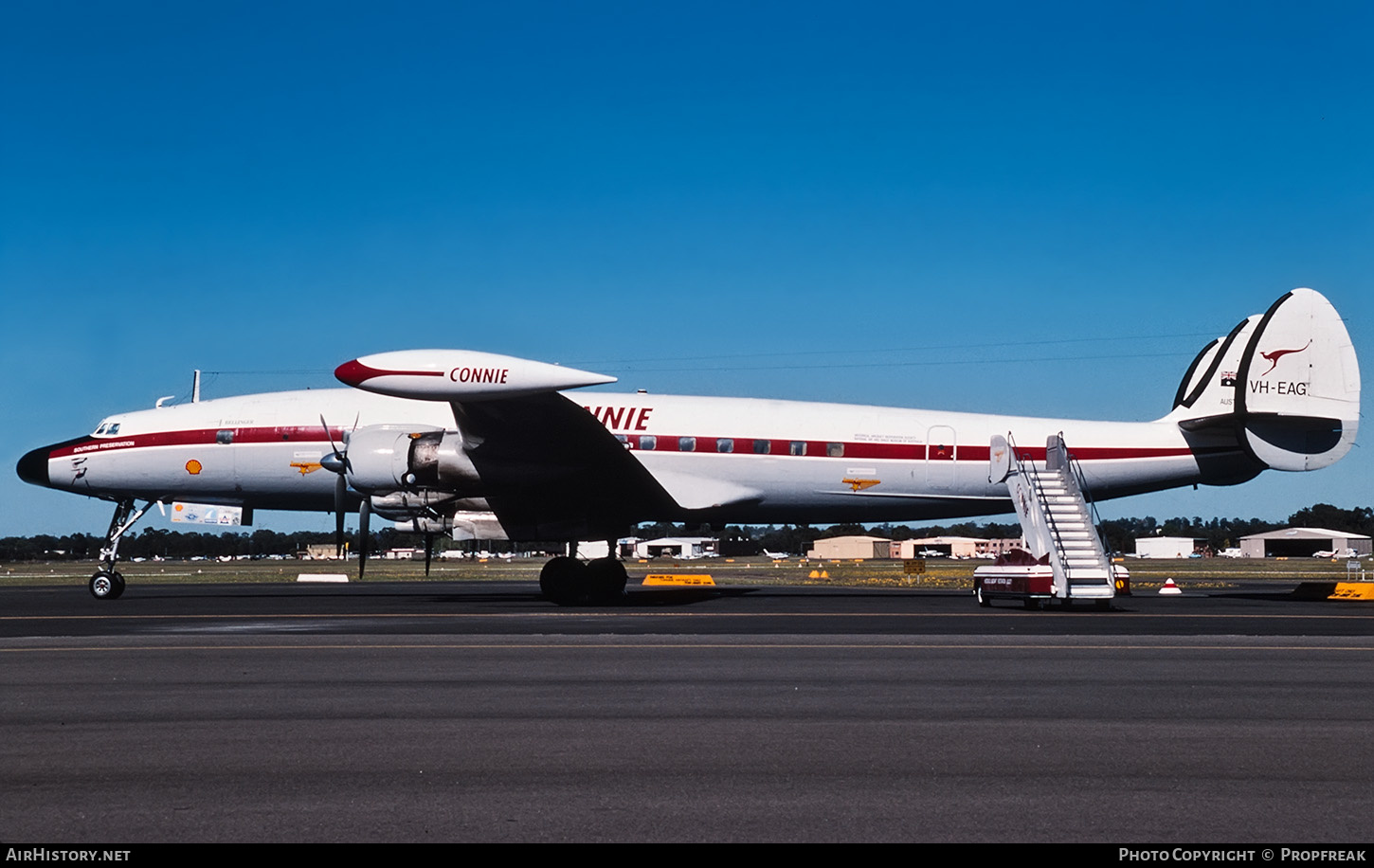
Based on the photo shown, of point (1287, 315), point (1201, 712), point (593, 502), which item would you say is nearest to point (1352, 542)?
point (1287, 315)

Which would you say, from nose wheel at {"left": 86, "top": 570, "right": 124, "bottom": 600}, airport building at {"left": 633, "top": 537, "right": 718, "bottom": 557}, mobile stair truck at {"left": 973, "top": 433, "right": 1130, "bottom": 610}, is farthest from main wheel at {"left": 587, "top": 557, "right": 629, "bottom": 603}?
airport building at {"left": 633, "top": 537, "right": 718, "bottom": 557}

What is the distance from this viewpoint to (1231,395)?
83.7ft

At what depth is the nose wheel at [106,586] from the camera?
2573 centimetres

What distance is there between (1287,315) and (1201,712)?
1951 cm

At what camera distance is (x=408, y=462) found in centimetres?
2214

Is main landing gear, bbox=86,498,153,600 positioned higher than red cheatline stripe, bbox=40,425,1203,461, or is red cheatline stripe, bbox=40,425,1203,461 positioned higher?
red cheatline stripe, bbox=40,425,1203,461

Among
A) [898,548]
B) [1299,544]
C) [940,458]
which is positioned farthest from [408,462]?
[1299,544]

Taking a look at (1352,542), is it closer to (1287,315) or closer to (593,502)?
(1287,315)

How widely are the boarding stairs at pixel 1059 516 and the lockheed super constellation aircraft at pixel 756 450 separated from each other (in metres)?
0.47

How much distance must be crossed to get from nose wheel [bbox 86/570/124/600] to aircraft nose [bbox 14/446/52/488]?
3.28m

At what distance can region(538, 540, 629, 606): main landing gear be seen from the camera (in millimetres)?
23109

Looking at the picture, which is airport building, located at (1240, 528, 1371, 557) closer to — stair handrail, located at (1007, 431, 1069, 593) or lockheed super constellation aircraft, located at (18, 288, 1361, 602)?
lockheed super constellation aircraft, located at (18, 288, 1361, 602)

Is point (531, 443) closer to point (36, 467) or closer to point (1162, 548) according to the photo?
point (36, 467)
